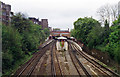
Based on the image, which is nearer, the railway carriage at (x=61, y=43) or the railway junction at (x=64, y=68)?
the railway junction at (x=64, y=68)

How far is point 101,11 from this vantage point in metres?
35.3

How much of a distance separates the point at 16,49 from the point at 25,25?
9468 mm

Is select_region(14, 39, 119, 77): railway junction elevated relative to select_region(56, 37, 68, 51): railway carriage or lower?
lower

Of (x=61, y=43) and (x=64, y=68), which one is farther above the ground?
(x=61, y=43)

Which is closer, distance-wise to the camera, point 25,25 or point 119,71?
point 119,71

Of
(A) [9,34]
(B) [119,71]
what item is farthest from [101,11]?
(A) [9,34]

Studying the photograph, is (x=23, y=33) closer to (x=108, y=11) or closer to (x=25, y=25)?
(x=25, y=25)

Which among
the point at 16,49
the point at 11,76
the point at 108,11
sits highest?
the point at 108,11

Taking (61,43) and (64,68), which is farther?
(61,43)

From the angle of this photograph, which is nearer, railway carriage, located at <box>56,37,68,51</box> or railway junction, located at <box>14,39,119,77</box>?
railway junction, located at <box>14,39,119,77</box>

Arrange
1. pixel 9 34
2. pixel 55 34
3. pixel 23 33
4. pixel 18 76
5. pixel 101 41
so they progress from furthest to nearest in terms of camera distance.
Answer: pixel 55 34, pixel 23 33, pixel 101 41, pixel 9 34, pixel 18 76

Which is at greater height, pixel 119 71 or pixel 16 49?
pixel 16 49

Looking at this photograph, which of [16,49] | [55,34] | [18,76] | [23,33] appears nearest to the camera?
[18,76]

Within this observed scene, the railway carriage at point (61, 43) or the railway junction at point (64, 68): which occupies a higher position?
the railway carriage at point (61, 43)
